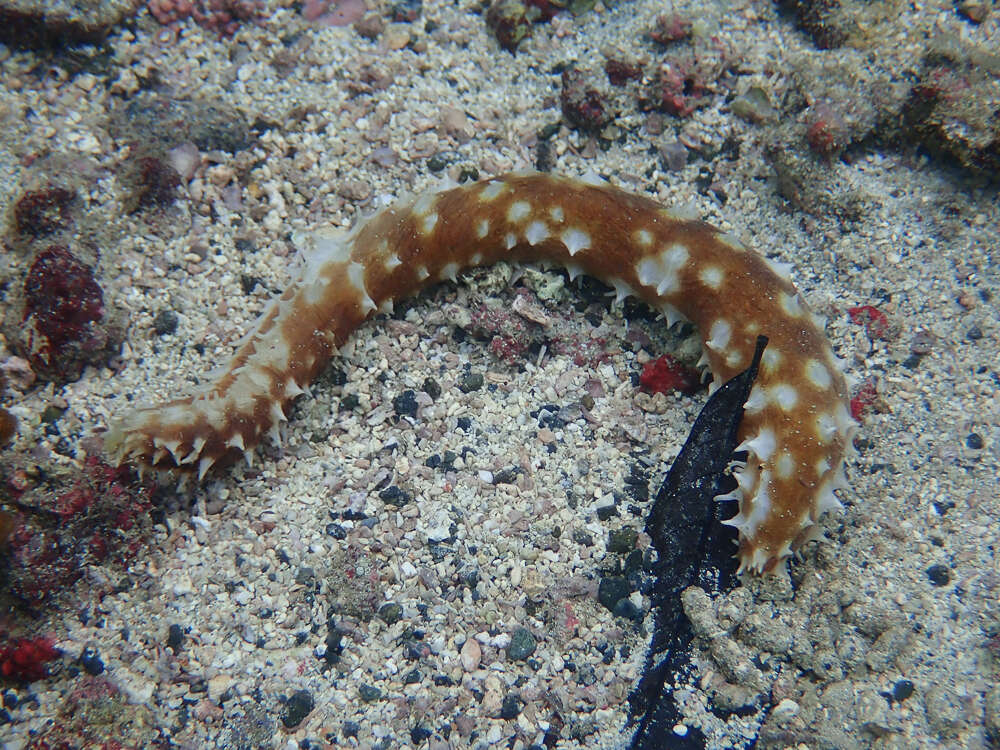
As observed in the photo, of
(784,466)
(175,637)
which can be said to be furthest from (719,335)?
(175,637)

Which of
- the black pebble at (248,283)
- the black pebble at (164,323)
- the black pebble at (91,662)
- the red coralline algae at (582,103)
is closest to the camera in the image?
the black pebble at (91,662)

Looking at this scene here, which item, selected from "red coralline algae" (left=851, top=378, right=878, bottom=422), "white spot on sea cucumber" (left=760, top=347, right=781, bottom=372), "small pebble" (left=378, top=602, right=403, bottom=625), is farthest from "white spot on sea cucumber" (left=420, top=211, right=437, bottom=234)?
"red coralline algae" (left=851, top=378, right=878, bottom=422)

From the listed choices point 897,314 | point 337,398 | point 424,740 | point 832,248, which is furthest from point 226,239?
point 897,314

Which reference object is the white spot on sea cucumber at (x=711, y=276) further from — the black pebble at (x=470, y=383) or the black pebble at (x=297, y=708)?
the black pebble at (x=297, y=708)

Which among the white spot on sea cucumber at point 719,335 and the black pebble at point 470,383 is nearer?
the white spot on sea cucumber at point 719,335

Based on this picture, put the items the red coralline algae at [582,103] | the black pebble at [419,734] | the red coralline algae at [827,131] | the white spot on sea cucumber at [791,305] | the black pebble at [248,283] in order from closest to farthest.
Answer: the black pebble at [419,734] < the white spot on sea cucumber at [791,305] < the black pebble at [248,283] < the red coralline algae at [827,131] < the red coralline algae at [582,103]

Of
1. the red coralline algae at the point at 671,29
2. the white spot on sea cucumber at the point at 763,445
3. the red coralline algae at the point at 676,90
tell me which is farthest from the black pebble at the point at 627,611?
the red coralline algae at the point at 671,29

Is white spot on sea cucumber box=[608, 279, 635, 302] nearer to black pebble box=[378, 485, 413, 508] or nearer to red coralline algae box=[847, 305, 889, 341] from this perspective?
red coralline algae box=[847, 305, 889, 341]
